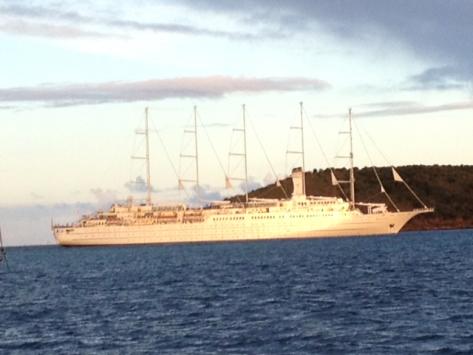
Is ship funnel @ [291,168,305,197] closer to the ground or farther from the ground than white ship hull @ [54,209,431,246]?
farther from the ground

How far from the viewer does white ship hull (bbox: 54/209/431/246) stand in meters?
169

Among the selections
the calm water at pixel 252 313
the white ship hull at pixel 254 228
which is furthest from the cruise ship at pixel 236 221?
the calm water at pixel 252 313

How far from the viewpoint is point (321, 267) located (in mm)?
78375

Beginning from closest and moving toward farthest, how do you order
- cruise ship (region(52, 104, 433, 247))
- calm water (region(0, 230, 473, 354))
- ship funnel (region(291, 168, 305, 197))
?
calm water (region(0, 230, 473, 354))
cruise ship (region(52, 104, 433, 247))
ship funnel (region(291, 168, 305, 197))

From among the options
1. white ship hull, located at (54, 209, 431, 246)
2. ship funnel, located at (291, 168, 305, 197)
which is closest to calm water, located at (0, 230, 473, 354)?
white ship hull, located at (54, 209, 431, 246)

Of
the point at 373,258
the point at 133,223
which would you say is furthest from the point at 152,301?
the point at 133,223

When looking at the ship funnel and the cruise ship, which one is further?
the ship funnel

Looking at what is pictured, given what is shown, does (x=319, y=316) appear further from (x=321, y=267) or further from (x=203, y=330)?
(x=321, y=267)

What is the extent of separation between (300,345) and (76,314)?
15.5m

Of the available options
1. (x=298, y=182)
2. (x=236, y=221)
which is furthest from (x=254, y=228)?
(x=298, y=182)

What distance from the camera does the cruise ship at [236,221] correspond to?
16925 cm

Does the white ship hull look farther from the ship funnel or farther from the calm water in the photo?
the calm water

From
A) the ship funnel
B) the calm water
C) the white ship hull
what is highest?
the ship funnel

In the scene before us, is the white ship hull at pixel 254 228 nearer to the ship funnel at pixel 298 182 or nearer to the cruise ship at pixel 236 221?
the cruise ship at pixel 236 221
